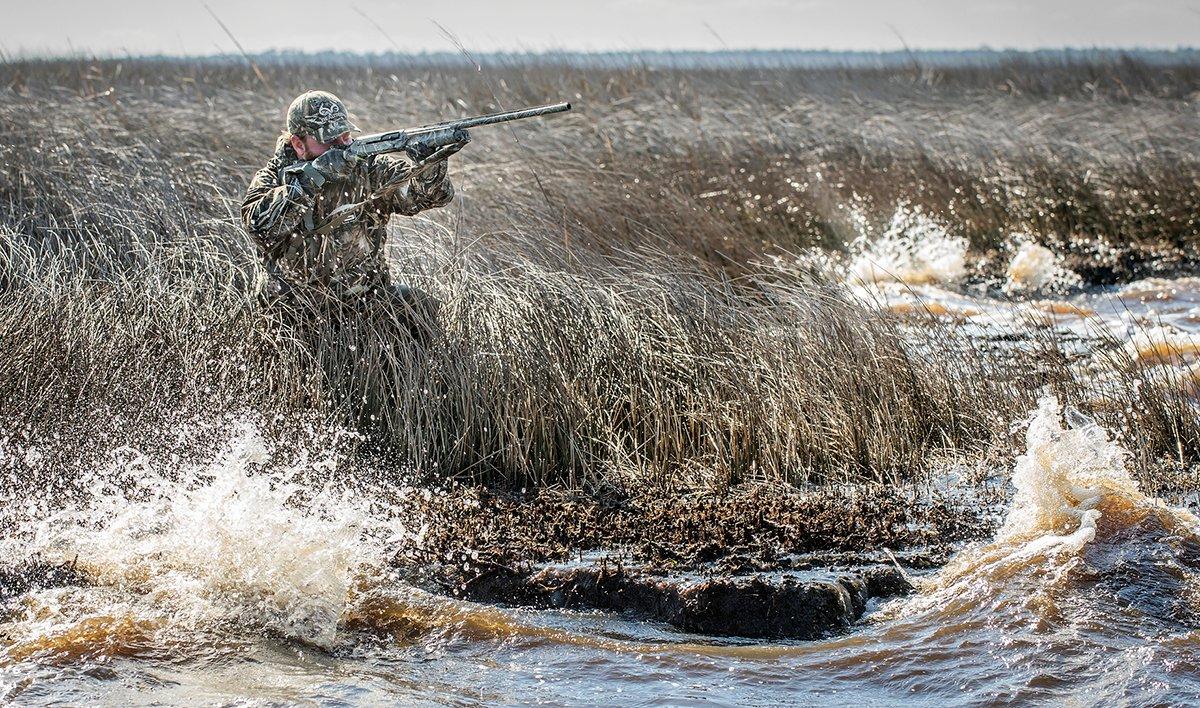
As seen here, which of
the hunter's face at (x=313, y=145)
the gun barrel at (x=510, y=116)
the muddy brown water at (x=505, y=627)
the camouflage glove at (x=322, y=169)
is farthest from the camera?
the hunter's face at (x=313, y=145)

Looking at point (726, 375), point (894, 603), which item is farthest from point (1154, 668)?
point (726, 375)

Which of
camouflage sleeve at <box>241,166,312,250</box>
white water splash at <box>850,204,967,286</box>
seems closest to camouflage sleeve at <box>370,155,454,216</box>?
camouflage sleeve at <box>241,166,312,250</box>

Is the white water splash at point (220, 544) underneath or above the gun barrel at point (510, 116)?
underneath

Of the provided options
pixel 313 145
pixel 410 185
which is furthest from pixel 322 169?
pixel 410 185

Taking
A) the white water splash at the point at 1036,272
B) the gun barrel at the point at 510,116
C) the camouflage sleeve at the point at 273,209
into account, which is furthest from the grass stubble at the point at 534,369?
the white water splash at the point at 1036,272

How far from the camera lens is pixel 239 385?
5.79 m

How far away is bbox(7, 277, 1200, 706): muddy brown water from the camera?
3.56m

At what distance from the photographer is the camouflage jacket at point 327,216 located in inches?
212

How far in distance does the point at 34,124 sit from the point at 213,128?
64.8 inches

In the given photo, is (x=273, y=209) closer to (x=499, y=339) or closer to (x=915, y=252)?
(x=499, y=339)

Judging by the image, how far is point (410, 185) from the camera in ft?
18.4

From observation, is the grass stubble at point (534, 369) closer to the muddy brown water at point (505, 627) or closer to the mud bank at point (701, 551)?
the mud bank at point (701, 551)

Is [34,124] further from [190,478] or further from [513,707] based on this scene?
[513,707]

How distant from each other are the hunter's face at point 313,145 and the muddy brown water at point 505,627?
4.94 ft
